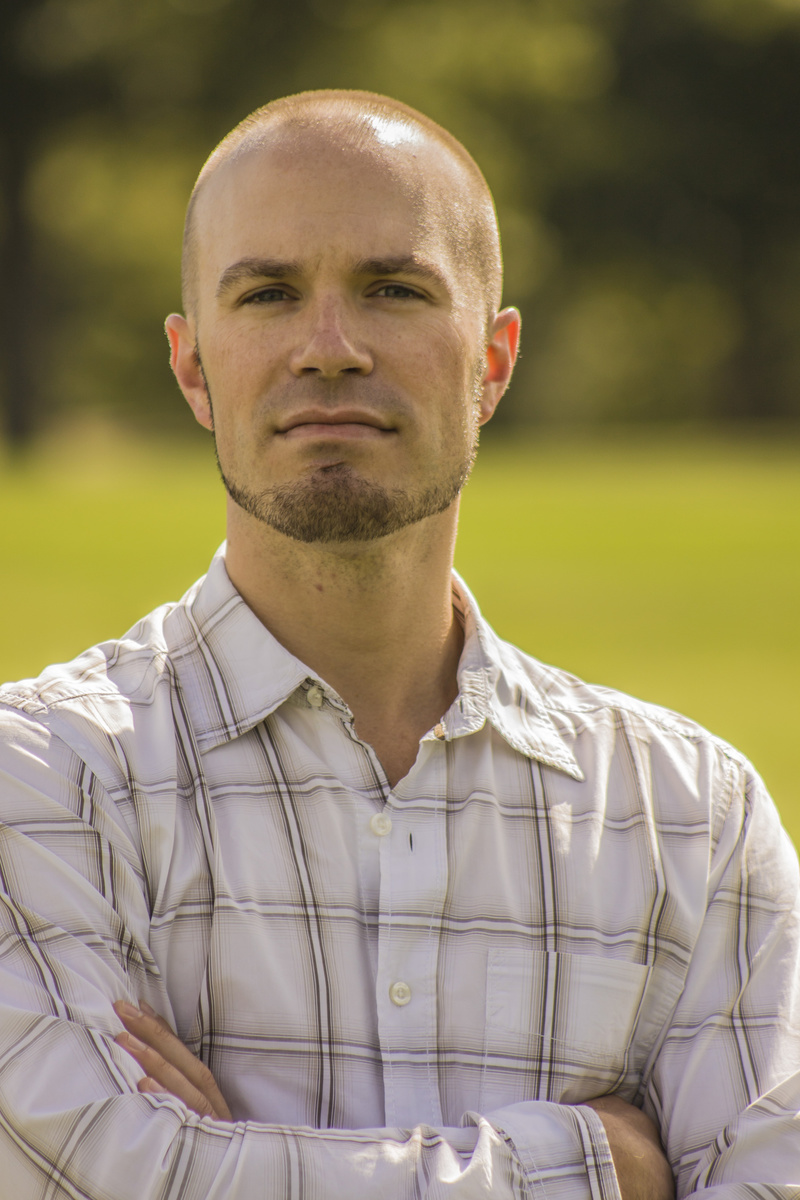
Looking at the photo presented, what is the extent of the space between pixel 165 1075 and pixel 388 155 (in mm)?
1265

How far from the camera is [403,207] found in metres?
1.97

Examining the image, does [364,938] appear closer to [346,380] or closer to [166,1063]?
[166,1063]

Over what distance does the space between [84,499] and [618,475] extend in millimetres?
7096

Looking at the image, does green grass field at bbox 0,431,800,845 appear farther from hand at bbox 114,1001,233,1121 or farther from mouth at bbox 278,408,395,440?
hand at bbox 114,1001,233,1121

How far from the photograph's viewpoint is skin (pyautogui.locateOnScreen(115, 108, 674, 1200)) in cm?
190

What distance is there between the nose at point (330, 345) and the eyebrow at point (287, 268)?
57mm

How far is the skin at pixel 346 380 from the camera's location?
6.24ft

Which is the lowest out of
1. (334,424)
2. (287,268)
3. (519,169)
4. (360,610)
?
(360,610)

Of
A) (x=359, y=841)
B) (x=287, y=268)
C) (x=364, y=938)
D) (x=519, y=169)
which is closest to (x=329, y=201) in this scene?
(x=287, y=268)

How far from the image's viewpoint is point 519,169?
97.4ft

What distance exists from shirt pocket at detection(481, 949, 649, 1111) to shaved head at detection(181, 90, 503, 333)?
98 cm

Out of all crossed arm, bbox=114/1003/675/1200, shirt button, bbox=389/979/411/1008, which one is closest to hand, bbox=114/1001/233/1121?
crossed arm, bbox=114/1003/675/1200

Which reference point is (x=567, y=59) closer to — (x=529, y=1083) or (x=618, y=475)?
(x=618, y=475)

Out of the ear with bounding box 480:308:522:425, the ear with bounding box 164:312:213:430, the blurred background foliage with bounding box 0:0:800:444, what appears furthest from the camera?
the blurred background foliage with bounding box 0:0:800:444
